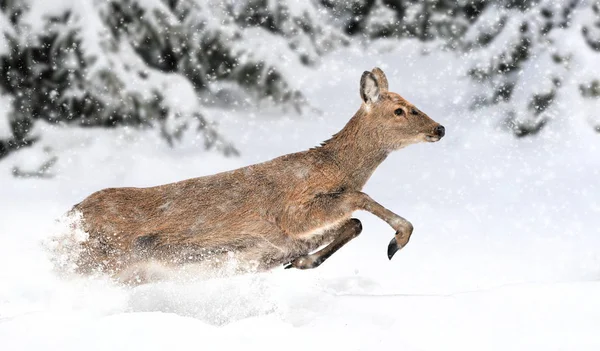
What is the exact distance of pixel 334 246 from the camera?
6.66 metres

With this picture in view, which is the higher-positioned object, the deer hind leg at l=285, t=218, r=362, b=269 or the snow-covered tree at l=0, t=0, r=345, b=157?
the snow-covered tree at l=0, t=0, r=345, b=157

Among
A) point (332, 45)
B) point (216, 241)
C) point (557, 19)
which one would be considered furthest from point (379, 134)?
point (557, 19)

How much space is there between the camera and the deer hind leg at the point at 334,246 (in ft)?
21.8

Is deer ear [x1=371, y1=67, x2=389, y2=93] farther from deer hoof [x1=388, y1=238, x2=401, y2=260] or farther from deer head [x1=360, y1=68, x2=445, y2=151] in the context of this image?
deer hoof [x1=388, y1=238, x2=401, y2=260]

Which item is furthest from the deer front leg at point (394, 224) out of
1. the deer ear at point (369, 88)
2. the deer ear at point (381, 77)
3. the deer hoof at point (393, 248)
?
the deer ear at point (381, 77)

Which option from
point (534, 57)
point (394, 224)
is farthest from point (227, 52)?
point (394, 224)

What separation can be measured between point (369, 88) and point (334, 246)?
1370 mm

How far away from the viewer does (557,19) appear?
41.6 ft

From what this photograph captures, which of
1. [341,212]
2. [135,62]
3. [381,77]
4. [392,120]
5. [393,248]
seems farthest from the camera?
[135,62]

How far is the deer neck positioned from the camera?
697 centimetres

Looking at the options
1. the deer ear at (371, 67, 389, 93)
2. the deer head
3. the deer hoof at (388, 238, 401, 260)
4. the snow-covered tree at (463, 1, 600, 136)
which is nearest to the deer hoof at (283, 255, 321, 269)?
the deer hoof at (388, 238, 401, 260)

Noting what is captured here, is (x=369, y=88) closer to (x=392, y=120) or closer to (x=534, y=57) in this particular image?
(x=392, y=120)

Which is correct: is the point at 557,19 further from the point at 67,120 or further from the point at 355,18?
the point at 67,120

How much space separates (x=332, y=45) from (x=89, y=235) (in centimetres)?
640
